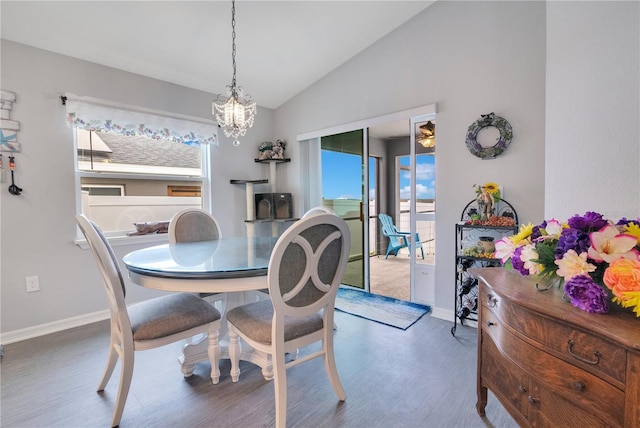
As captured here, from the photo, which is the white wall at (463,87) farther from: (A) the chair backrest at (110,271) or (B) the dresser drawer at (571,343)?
(A) the chair backrest at (110,271)

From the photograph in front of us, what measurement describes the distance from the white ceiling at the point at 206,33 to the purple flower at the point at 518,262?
95.0 inches

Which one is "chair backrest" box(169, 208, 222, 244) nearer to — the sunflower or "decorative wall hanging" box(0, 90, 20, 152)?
"decorative wall hanging" box(0, 90, 20, 152)

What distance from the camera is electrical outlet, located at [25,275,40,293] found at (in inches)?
93.7

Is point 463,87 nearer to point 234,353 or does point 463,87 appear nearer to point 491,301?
point 491,301

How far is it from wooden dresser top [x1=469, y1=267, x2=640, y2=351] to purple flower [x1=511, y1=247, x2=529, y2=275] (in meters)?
0.07

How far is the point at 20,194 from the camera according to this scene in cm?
233

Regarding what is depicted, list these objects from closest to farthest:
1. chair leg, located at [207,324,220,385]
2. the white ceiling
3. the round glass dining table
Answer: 1. the round glass dining table
2. chair leg, located at [207,324,220,385]
3. the white ceiling

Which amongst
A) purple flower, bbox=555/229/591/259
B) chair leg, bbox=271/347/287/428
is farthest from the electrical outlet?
purple flower, bbox=555/229/591/259

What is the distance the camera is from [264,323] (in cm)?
148

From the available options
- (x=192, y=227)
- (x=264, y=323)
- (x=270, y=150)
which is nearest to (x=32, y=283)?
(x=192, y=227)

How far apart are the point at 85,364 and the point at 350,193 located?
112 inches

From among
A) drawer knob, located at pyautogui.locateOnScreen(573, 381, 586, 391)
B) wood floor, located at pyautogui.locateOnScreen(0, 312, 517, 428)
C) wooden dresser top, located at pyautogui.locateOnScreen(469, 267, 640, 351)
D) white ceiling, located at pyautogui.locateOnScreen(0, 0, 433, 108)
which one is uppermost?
white ceiling, located at pyautogui.locateOnScreen(0, 0, 433, 108)

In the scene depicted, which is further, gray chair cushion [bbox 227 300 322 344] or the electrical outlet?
the electrical outlet

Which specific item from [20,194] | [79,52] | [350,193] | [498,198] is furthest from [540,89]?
[20,194]
